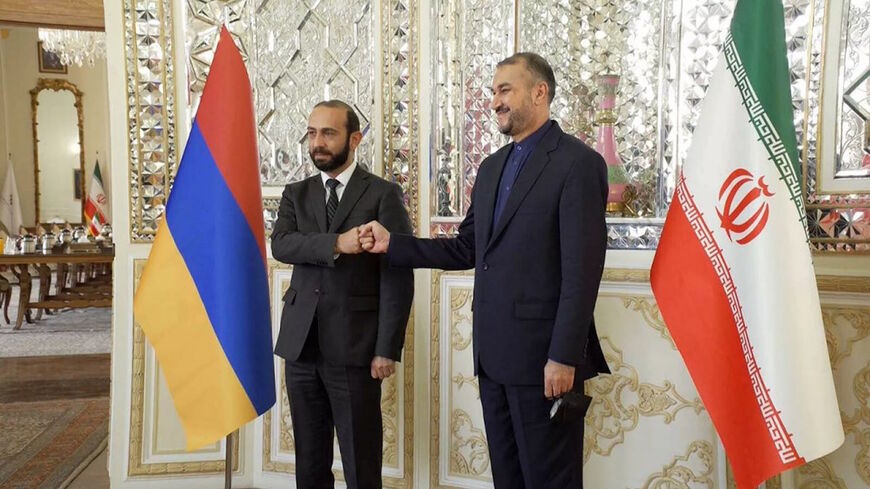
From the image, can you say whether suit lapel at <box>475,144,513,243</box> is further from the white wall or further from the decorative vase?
the white wall

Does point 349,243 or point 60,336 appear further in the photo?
point 60,336

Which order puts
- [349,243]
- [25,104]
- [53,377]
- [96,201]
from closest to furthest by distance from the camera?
[349,243] → [53,377] → [96,201] → [25,104]

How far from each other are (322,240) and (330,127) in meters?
0.39

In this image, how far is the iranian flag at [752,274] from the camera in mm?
1658

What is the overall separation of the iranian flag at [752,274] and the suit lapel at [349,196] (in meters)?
1.05

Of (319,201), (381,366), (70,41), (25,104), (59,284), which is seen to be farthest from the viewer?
(25,104)

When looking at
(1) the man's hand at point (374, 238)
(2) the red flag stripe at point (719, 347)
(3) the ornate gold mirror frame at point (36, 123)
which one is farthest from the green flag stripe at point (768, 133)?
(3) the ornate gold mirror frame at point (36, 123)

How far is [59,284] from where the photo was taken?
8.18 m

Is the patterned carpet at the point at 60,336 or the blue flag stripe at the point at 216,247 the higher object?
the blue flag stripe at the point at 216,247

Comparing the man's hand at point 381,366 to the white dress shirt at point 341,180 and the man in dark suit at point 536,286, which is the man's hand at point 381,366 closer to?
the man in dark suit at point 536,286

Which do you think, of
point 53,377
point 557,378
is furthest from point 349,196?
point 53,377

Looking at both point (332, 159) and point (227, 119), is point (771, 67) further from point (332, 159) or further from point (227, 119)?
point (227, 119)

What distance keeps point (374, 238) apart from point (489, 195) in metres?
0.40

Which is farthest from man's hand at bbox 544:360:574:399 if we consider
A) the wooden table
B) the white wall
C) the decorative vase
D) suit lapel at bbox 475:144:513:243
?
the white wall
